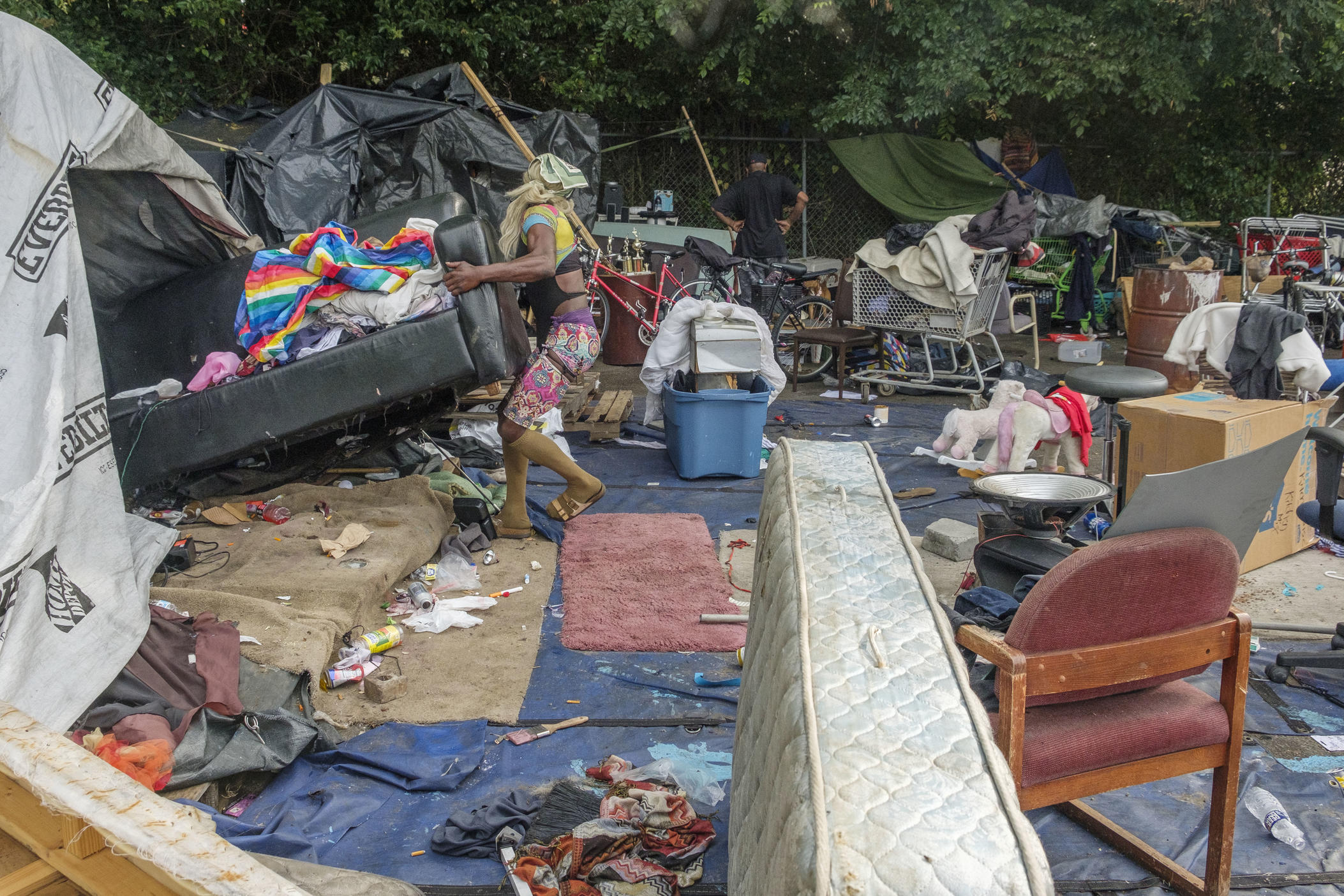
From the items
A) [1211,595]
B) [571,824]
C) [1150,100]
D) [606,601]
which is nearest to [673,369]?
[606,601]

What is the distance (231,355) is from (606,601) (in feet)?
7.03

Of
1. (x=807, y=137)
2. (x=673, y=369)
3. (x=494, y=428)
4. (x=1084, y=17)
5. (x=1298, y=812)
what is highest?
(x=1084, y=17)

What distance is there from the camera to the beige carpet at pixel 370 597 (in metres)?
3.23

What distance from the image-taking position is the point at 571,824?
2518mm

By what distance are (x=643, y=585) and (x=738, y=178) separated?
9.20 meters

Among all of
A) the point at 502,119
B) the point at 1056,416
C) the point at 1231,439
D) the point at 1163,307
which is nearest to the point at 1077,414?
the point at 1056,416

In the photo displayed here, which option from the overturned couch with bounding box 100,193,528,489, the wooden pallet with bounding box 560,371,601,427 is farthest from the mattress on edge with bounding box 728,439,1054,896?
the wooden pallet with bounding box 560,371,601,427

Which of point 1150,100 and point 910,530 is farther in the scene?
point 1150,100

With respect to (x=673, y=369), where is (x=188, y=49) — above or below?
above

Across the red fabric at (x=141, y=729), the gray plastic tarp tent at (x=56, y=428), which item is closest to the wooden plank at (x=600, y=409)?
the gray plastic tarp tent at (x=56, y=428)

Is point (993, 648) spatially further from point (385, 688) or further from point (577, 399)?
point (577, 399)

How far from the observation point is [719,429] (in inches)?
229

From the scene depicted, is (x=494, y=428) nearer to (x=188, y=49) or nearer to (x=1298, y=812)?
(x=1298, y=812)

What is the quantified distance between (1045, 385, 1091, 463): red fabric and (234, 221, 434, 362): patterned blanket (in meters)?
3.47
